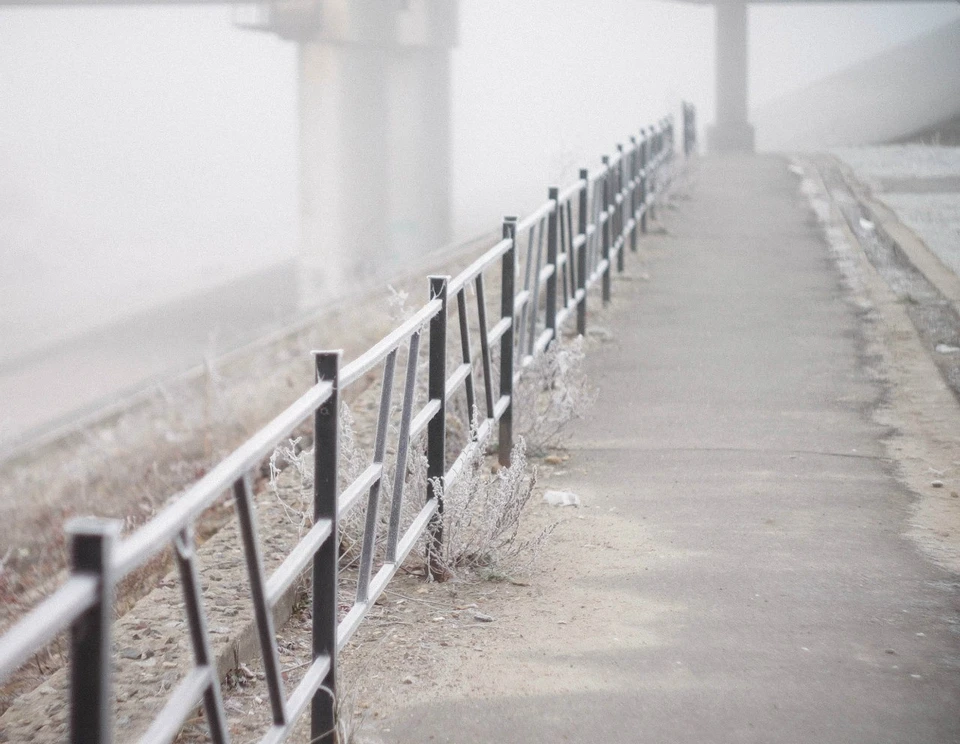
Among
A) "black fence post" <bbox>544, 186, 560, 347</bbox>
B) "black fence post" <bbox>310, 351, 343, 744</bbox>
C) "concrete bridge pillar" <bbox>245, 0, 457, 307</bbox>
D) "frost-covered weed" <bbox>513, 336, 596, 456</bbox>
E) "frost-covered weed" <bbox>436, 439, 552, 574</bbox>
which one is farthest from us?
"concrete bridge pillar" <bbox>245, 0, 457, 307</bbox>

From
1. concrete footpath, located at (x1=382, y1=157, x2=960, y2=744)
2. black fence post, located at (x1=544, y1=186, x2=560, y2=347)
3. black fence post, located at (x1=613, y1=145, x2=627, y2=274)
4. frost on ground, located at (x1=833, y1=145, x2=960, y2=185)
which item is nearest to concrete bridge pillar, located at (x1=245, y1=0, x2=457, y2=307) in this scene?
frost on ground, located at (x1=833, y1=145, x2=960, y2=185)

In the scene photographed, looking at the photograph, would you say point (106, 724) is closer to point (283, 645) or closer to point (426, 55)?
point (283, 645)

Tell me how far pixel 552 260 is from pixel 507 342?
1.42 meters

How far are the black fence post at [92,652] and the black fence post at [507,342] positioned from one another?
392 centimetres

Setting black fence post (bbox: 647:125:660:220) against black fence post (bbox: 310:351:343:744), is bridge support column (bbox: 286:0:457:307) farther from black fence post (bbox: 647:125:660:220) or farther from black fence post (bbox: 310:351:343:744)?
black fence post (bbox: 310:351:343:744)

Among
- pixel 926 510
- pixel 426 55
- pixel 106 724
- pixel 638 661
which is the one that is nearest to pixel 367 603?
pixel 638 661

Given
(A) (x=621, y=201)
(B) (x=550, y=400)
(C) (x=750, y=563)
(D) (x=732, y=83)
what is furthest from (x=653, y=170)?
(D) (x=732, y=83)

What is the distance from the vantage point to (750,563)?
Answer: 4.53 meters

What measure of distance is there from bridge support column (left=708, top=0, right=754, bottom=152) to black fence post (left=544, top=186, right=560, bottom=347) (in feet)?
113

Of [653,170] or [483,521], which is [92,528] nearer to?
[483,521]

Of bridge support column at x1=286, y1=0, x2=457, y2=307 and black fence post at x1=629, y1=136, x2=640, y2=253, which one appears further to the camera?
bridge support column at x1=286, y1=0, x2=457, y2=307

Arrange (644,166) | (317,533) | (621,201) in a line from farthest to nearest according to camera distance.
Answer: (644,166), (621,201), (317,533)

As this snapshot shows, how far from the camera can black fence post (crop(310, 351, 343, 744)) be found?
2.97 m

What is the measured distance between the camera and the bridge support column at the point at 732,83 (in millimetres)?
40062
